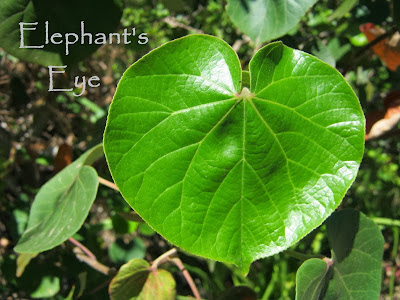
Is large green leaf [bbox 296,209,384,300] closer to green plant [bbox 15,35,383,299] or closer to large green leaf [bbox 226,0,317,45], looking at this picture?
green plant [bbox 15,35,383,299]

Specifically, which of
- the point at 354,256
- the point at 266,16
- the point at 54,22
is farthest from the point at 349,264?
the point at 54,22

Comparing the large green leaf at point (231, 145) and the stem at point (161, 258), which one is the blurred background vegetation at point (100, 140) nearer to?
the stem at point (161, 258)

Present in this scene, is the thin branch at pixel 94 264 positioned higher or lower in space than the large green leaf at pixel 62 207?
lower

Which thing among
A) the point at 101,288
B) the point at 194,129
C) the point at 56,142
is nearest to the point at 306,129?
the point at 194,129

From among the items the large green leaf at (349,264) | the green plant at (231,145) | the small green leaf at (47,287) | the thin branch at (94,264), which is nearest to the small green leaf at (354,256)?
the large green leaf at (349,264)

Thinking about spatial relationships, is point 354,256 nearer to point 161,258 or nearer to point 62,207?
point 161,258

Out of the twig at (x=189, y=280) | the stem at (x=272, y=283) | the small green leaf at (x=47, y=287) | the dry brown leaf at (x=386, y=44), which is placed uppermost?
the dry brown leaf at (x=386, y=44)
